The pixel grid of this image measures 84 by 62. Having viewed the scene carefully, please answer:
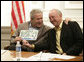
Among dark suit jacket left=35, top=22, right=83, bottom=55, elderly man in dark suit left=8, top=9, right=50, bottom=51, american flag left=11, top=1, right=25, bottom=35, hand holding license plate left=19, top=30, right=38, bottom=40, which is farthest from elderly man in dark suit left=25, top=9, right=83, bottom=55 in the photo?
american flag left=11, top=1, right=25, bottom=35

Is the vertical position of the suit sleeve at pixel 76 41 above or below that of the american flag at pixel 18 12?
below

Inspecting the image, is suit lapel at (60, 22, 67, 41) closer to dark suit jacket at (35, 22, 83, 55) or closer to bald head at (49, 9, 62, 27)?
dark suit jacket at (35, 22, 83, 55)

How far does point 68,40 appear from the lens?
3.48 metres

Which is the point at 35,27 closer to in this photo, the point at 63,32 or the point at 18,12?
the point at 63,32

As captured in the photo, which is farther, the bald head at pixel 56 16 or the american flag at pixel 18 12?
the american flag at pixel 18 12

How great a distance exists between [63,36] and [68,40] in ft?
0.34

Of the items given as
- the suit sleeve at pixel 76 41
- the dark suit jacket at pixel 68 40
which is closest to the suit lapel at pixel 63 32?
the dark suit jacket at pixel 68 40

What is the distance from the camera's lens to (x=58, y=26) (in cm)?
353

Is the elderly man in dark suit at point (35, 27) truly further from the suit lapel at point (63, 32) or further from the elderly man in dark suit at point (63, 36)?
the suit lapel at point (63, 32)

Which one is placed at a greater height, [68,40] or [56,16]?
[56,16]

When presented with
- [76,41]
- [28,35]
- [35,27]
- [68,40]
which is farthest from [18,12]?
[76,41]

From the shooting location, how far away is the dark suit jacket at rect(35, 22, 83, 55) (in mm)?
3297

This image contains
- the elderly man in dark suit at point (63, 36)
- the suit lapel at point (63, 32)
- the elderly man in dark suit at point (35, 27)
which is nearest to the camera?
the elderly man in dark suit at point (63, 36)

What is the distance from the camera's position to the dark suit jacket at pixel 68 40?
130 inches
